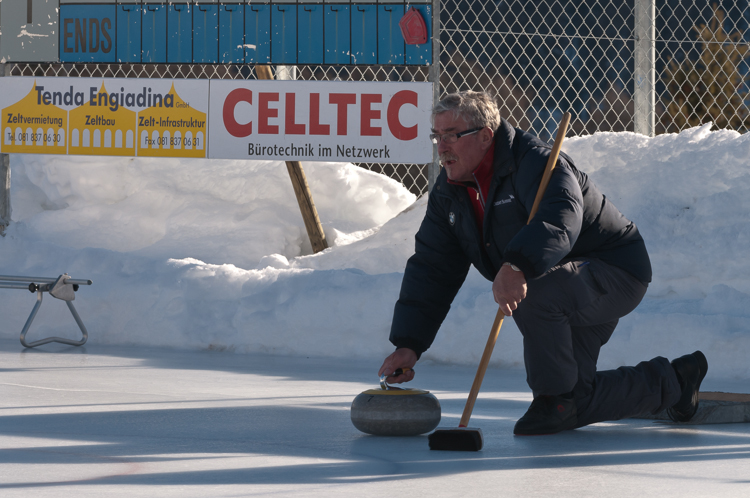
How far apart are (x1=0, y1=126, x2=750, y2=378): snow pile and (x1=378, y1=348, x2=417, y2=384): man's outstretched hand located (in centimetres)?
170

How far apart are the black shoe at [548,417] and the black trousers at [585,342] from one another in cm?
4

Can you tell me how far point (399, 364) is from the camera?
282 cm

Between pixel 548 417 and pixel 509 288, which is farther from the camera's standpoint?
pixel 548 417

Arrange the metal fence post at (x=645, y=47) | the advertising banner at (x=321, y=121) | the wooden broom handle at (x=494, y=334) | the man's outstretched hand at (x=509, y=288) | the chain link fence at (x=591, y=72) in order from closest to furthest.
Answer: the man's outstretched hand at (x=509, y=288) < the wooden broom handle at (x=494, y=334) < the metal fence post at (x=645, y=47) < the advertising banner at (x=321, y=121) < the chain link fence at (x=591, y=72)

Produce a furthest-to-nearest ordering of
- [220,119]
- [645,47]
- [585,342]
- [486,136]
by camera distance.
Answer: [220,119] → [645,47] → [585,342] → [486,136]

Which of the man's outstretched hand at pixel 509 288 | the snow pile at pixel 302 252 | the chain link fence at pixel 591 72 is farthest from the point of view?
the chain link fence at pixel 591 72

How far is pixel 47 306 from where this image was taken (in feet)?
18.6

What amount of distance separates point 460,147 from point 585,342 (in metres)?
0.74

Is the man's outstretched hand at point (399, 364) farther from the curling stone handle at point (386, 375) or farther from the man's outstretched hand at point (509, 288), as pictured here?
the man's outstretched hand at point (509, 288)

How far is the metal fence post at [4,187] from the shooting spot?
6449mm

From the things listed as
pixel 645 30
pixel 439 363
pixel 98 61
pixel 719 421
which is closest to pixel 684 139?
pixel 645 30

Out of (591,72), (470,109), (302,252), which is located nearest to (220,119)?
(302,252)

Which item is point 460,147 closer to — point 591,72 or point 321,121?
point 321,121

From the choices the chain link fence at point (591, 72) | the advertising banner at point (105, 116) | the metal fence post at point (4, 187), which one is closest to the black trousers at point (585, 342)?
the chain link fence at point (591, 72)
